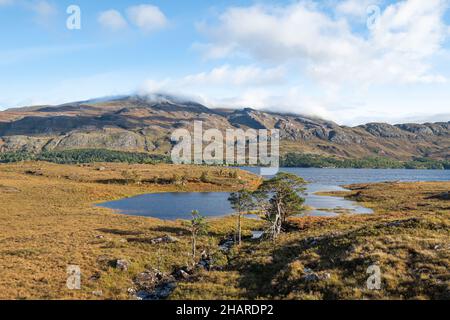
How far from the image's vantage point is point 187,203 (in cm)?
11938

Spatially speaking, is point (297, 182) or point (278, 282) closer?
point (278, 282)

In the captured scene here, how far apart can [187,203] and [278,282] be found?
295ft

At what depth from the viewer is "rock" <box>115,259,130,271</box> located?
1719 inches

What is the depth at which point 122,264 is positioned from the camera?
44281mm

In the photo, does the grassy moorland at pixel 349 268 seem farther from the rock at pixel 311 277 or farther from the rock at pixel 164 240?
the rock at pixel 164 240

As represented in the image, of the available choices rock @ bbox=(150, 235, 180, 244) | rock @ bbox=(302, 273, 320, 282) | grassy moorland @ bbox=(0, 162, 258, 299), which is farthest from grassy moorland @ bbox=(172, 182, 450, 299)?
rock @ bbox=(150, 235, 180, 244)

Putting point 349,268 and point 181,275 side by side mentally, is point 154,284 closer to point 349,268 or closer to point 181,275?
point 181,275

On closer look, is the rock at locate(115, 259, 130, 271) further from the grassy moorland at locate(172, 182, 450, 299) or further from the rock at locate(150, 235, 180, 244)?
the grassy moorland at locate(172, 182, 450, 299)

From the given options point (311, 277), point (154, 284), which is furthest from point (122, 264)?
point (311, 277)

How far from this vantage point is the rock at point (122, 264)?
43666 mm

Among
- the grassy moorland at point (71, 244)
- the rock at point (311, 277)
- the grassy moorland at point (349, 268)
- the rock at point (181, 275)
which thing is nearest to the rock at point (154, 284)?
the rock at point (181, 275)

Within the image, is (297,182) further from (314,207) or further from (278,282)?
(314,207)
